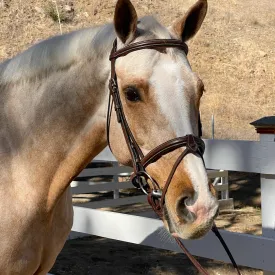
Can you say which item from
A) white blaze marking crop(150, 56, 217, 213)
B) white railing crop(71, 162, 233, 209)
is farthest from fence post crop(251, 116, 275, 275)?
white railing crop(71, 162, 233, 209)

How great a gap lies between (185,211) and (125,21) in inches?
34.4

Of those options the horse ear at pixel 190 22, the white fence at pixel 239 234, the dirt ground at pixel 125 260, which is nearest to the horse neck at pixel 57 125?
the horse ear at pixel 190 22

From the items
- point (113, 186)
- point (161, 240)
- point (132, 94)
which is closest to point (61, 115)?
point (132, 94)

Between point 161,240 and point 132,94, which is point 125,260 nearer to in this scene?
point 161,240

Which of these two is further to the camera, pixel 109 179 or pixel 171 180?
pixel 109 179

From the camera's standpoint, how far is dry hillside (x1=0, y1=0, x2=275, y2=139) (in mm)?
19688

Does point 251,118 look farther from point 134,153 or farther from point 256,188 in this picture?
point 134,153

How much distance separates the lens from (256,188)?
1172 cm

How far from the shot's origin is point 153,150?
241 centimetres

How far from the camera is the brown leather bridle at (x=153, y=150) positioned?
231 cm

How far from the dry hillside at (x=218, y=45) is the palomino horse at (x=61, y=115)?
589 inches

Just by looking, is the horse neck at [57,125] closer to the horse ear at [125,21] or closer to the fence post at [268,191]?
the horse ear at [125,21]

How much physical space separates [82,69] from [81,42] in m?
0.14

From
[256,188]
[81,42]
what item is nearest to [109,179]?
[256,188]
